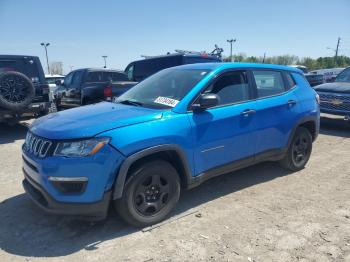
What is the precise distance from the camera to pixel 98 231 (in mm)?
3469

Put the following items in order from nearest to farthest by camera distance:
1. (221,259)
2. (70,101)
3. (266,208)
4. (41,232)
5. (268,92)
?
1. (221,259)
2. (41,232)
3. (266,208)
4. (268,92)
5. (70,101)

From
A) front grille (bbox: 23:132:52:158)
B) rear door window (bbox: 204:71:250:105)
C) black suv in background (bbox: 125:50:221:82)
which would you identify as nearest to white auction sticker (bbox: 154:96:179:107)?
rear door window (bbox: 204:71:250:105)

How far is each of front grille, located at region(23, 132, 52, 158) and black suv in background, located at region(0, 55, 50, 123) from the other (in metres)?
4.41

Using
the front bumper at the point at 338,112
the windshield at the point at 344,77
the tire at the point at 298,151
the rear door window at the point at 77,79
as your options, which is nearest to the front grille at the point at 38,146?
the tire at the point at 298,151

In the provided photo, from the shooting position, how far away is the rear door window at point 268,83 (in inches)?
180

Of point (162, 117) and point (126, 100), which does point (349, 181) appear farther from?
point (126, 100)

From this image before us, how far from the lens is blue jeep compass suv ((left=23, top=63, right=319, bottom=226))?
3104 mm

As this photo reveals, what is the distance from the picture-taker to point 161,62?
9641 millimetres

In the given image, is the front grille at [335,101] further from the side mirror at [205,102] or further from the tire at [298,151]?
the side mirror at [205,102]

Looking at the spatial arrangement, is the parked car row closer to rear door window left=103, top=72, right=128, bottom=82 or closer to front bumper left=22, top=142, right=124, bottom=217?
rear door window left=103, top=72, right=128, bottom=82

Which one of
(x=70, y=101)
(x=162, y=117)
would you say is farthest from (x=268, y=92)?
(x=70, y=101)

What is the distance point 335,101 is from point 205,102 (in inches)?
252

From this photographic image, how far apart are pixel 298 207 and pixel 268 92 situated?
166cm

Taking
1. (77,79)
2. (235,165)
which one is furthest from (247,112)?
(77,79)
